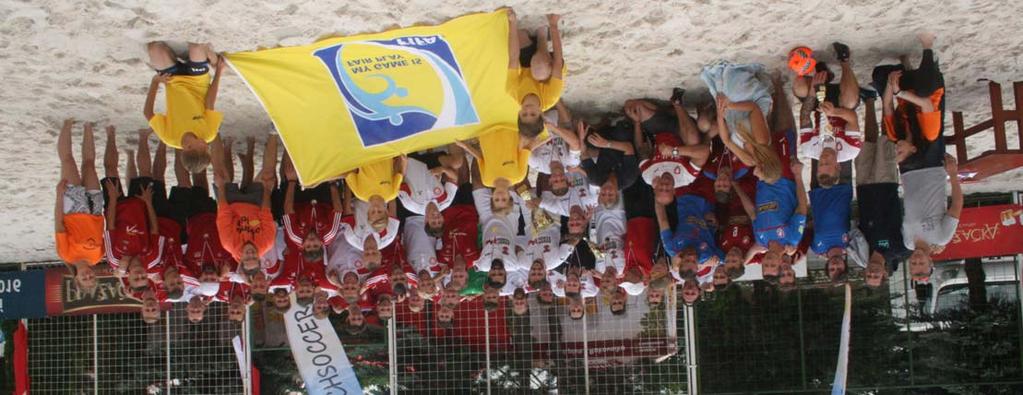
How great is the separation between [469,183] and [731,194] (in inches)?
81.3

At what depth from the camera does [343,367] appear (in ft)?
30.6

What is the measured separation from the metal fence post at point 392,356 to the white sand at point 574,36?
120 inches

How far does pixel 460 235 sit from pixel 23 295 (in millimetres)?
6053

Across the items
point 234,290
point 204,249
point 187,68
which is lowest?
point 234,290

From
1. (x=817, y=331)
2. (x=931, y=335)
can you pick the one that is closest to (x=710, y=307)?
(x=817, y=331)

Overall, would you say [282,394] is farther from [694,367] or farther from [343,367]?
[694,367]

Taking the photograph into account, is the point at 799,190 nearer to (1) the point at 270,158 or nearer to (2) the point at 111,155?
(1) the point at 270,158

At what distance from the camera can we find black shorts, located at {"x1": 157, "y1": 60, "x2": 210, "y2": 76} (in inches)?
254

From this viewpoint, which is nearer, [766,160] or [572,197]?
[766,160]

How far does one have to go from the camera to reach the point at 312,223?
305 inches

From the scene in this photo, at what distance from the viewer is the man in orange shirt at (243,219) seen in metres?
7.26

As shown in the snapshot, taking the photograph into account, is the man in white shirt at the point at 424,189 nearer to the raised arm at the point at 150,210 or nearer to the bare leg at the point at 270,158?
the bare leg at the point at 270,158

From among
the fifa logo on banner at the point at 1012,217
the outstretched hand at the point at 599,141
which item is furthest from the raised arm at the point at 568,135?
the fifa logo on banner at the point at 1012,217

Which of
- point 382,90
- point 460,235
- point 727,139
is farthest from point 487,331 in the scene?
point 727,139
